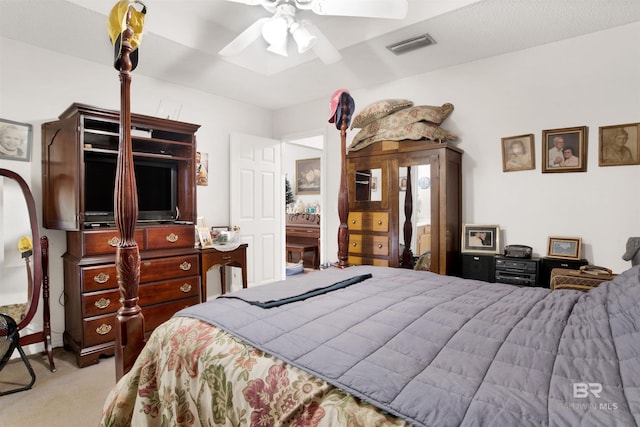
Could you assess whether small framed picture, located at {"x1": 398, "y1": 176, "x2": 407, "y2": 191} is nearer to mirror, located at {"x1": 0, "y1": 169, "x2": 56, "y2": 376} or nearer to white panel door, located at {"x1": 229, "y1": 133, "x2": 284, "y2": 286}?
white panel door, located at {"x1": 229, "y1": 133, "x2": 284, "y2": 286}

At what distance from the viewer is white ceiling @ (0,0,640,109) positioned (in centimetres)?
232

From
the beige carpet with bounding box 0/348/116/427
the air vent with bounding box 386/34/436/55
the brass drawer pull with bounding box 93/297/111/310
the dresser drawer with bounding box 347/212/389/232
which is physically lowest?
the beige carpet with bounding box 0/348/116/427

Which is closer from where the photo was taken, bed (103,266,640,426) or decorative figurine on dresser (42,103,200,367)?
bed (103,266,640,426)

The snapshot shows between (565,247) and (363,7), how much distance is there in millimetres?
2438

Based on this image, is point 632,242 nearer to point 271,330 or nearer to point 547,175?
point 547,175

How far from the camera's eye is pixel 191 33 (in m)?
2.77

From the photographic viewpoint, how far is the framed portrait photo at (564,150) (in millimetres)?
2668

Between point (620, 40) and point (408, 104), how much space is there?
5.48ft

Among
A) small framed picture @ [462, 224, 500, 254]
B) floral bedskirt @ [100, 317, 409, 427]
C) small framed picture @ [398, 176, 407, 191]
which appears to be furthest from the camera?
small framed picture @ [398, 176, 407, 191]

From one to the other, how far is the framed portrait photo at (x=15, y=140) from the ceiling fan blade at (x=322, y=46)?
96.4 inches

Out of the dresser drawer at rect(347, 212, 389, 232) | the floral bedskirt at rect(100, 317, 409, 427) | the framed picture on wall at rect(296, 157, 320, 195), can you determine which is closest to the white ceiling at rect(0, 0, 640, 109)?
the dresser drawer at rect(347, 212, 389, 232)

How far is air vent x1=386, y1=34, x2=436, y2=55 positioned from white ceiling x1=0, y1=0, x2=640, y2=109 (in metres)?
0.06

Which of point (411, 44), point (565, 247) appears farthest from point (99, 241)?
point (565, 247)

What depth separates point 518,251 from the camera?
2.77 metres
